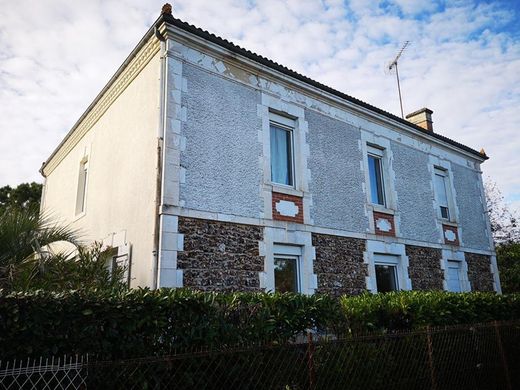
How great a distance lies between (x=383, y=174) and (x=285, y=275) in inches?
184

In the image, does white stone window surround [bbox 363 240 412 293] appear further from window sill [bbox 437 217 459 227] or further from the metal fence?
the metal fence

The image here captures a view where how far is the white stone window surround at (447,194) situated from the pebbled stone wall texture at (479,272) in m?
0.77

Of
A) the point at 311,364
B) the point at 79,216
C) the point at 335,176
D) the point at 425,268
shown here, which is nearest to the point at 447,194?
the point at 425,268

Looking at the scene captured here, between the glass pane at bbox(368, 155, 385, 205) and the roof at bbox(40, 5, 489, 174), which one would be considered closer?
the roof at bbox(40, 5, 489, 174)

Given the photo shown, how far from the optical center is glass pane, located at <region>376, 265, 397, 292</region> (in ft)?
33.4

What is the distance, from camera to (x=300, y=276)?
28.0 ft

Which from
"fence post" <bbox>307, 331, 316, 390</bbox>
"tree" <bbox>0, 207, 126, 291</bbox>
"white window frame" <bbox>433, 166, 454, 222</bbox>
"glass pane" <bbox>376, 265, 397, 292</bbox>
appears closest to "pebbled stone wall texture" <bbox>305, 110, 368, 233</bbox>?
"glass pane" <bbox>376, 265, 397, 292</bbox>

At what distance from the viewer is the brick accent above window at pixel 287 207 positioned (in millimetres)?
8391

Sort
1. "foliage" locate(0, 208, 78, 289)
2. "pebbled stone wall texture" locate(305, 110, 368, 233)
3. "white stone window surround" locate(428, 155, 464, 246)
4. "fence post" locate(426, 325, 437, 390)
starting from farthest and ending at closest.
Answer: "white stone window surround" locate(428, 155, 464, 246)
"pebbled stone wall texture" locate(305, 110, 368, 233)
"foliage" locate(0, 208, 78, 289)
"fence post" locate(426, 325, 437, 390)

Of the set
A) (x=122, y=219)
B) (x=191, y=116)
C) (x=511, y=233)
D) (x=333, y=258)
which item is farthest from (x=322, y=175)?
(x=511, y=233)

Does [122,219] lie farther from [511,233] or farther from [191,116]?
[511,233]

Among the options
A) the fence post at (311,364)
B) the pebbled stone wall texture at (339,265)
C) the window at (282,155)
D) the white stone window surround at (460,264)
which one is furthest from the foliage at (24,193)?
the fence post at (311,364)

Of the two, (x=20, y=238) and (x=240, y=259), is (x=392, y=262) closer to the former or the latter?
(x=240, y=259)

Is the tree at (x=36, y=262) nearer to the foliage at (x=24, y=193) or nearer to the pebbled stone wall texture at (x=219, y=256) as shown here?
the pebbled stone wall texture at (x=219, y=256)
